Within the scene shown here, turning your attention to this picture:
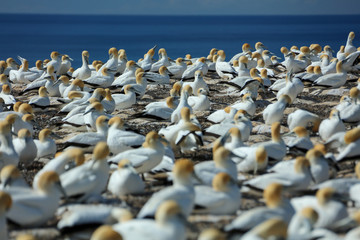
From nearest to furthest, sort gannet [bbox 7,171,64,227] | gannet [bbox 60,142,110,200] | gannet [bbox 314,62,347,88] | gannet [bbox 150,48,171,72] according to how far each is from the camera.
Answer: gannet [bbox 7,171,64,227] → gannet [bbox 60,142,110,200] → gannet [bbox 314,62,347,88] → gannet [bbox 150,48,171,72]

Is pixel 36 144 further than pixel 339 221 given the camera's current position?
Yes

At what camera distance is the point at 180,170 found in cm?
667

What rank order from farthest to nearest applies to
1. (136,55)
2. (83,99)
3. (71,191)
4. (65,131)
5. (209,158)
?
(136,55) < (83,99) < (65,131) < (209,158) < (71,191)

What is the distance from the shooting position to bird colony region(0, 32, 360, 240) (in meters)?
6.05

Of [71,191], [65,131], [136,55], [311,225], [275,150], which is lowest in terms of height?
[311,225]

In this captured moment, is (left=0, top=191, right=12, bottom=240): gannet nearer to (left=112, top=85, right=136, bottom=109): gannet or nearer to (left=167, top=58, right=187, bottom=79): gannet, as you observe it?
(left=112, top=85, right=136, bottom=109): gannet

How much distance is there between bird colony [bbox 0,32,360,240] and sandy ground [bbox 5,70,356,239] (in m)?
0.02

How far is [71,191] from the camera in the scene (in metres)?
7.13

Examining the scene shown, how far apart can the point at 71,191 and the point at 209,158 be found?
2.96 m

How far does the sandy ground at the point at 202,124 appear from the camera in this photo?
6.52 m

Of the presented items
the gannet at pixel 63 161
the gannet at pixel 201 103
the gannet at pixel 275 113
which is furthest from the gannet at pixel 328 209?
the gannet at pixel 201 103

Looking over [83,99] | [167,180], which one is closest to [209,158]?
[167,180]

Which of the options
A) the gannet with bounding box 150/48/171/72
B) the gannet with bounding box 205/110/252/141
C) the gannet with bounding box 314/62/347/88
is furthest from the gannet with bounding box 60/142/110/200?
the gannet with bounding box 150/48/171/72

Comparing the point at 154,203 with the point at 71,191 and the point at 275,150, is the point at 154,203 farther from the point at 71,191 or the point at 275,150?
the point at 275,150
